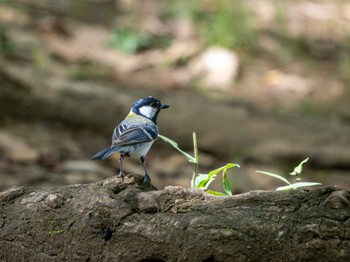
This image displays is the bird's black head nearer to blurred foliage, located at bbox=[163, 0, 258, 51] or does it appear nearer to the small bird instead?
the small bird

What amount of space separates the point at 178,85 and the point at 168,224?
6.23 metres

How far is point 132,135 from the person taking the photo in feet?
12.0

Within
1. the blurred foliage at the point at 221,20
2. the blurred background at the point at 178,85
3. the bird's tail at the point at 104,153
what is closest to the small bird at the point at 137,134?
the bird's tail at the point at 104,153

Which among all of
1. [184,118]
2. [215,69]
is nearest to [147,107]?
[184,118]

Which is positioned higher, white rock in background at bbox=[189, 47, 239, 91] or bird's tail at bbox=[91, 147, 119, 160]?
bird's tail at bbox=[91, 147, 119, 160]

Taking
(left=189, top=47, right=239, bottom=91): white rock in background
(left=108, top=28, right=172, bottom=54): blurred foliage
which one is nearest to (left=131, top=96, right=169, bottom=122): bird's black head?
(left=189, top=47, right=239, bottom=91): white rock in background

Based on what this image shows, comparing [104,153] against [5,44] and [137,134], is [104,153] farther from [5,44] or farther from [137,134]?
[5,44]

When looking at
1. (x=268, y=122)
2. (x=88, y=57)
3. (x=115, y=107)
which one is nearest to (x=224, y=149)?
(x=268, y=122)

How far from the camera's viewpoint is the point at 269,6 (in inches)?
448

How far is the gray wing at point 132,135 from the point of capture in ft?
11.9

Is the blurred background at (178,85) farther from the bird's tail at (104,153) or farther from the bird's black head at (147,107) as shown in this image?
the bird's tail at (104,153)

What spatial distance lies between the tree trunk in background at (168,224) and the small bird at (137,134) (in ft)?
1.45

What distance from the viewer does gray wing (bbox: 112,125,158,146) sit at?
3635mm

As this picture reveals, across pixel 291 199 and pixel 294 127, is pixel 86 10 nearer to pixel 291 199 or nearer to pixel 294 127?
pixel 294 127
